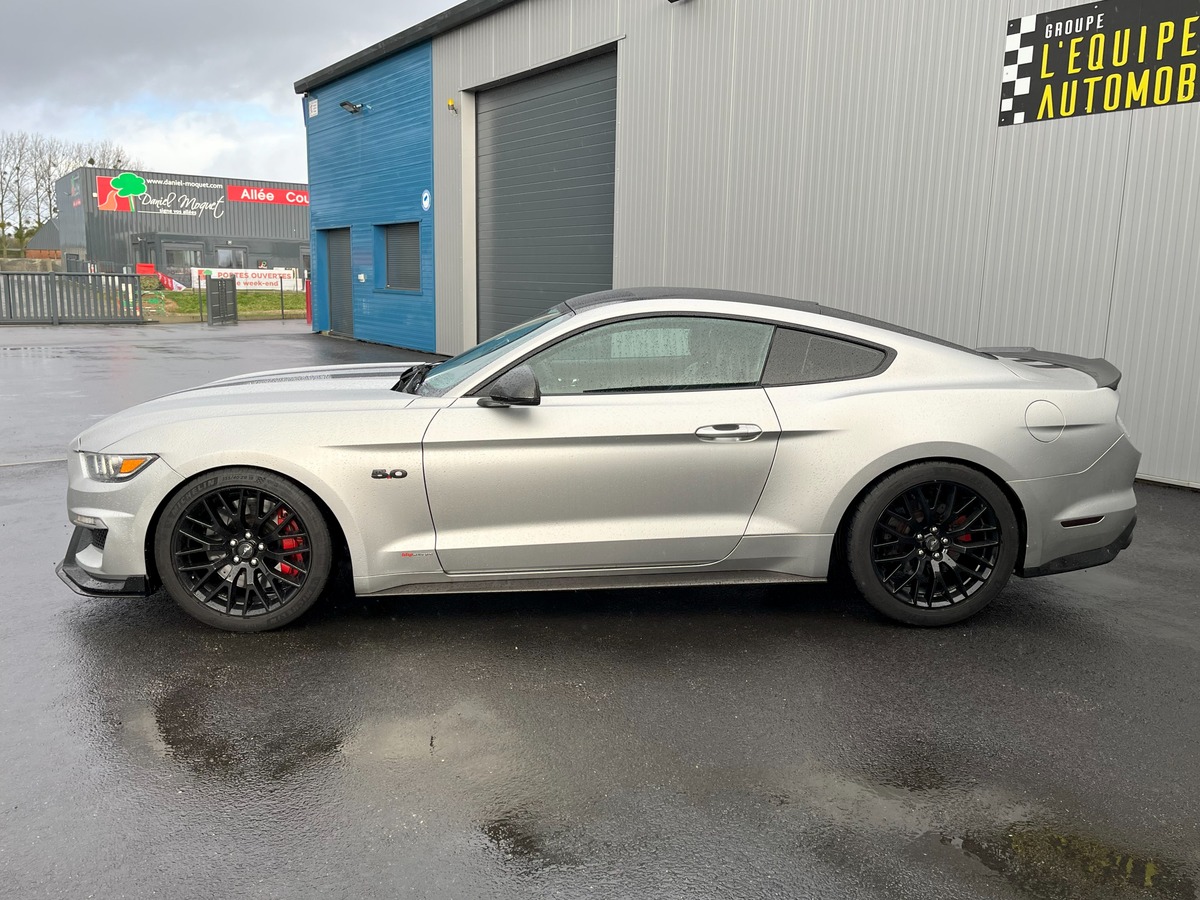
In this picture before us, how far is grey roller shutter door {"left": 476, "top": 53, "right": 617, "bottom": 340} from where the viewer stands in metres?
13.5

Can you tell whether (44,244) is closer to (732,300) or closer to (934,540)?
(732,300)

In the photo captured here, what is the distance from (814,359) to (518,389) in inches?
53.0

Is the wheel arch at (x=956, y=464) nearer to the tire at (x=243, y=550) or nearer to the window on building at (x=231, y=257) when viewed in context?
the tire at (x=243, y=550)

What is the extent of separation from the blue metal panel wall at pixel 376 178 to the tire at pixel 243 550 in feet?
47.2

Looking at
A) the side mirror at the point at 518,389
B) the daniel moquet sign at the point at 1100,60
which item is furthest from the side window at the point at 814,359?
the daniel moquet sign at the point at 1100,60

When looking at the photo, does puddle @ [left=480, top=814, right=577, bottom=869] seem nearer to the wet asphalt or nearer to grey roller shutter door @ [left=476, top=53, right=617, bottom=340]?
the wet asphalt

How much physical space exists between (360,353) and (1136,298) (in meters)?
14.3

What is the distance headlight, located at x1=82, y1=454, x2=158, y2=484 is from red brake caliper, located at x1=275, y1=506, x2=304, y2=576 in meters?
0.55

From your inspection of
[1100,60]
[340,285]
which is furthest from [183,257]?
[1100,60]

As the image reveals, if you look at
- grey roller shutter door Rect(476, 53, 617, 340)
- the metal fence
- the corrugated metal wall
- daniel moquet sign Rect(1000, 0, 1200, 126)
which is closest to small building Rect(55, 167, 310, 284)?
the metal fence

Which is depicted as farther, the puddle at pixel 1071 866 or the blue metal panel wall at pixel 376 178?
the blue metal panel wall at pixel 376 178

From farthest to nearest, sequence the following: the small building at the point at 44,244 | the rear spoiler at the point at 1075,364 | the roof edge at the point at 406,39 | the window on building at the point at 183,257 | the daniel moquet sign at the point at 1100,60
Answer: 1. the small building at the point at 44,244
2. the window on building at the point at 183,257
3. the roof edge at the point at 406,39
4. the daniel moquet sign at the point at 1100,60
5. the rear spoiler at the point at 1075,364

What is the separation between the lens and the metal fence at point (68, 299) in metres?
26.6

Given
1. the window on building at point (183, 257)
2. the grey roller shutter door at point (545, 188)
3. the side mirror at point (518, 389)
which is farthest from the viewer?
the window on building at point (183, 257)
